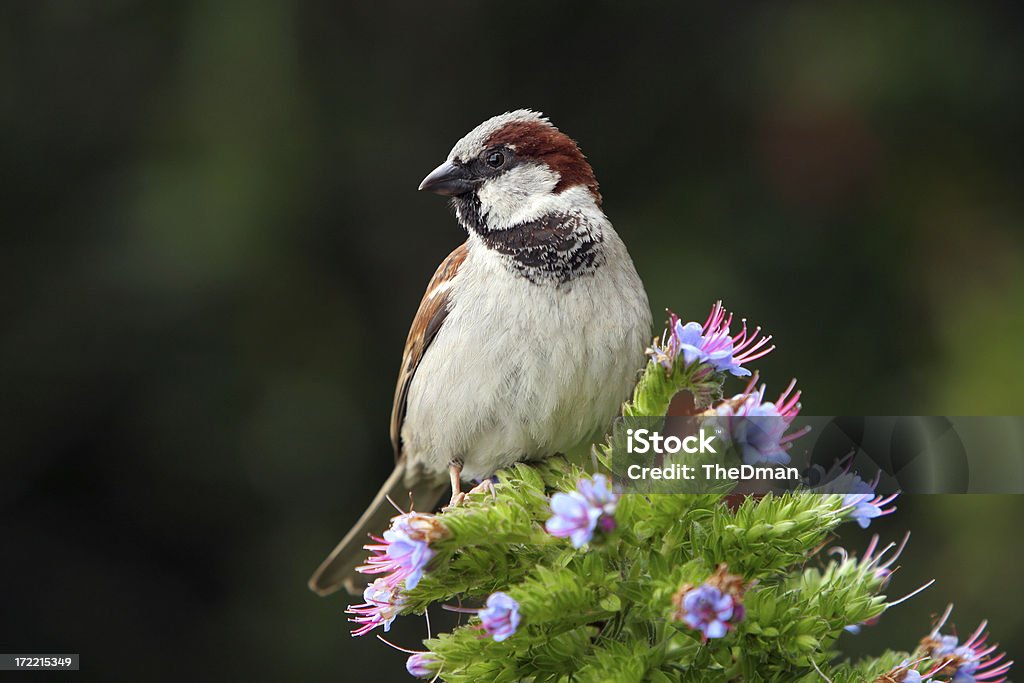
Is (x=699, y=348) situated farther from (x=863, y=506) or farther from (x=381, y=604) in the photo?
(x=381, y=604)

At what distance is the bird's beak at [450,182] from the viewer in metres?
2.20

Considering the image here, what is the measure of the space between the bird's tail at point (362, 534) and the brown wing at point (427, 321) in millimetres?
115

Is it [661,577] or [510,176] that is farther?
[510,176]

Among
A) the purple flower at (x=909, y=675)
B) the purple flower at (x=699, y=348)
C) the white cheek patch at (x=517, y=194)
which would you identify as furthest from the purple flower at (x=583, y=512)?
the white cheek patch at (x=517, y=194)

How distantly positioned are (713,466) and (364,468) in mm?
2178

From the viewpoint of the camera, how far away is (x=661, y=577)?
1250 mm

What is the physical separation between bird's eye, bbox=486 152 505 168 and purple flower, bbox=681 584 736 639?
48.9 inches

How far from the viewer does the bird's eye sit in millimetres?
2207

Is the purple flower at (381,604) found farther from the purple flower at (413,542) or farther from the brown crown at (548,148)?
the brown crown at (548,148)

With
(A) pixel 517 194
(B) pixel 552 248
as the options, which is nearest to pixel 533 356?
(B) pixel 552 248

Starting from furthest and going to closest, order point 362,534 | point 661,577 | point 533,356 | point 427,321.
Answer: point 362,534 → point 427,321 → point 533,356 → point 661,577

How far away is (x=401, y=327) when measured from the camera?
3402 mm

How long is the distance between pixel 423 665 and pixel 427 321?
1.13 m

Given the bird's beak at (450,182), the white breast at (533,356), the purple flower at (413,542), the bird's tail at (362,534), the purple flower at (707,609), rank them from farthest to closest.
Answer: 1. the bird's tail at (362,534)
2. the bird's beak at (450,182)
3. the white breast at (533,356)
4. the purple flower at (413,542)
5. the purple flower at (707,609)
